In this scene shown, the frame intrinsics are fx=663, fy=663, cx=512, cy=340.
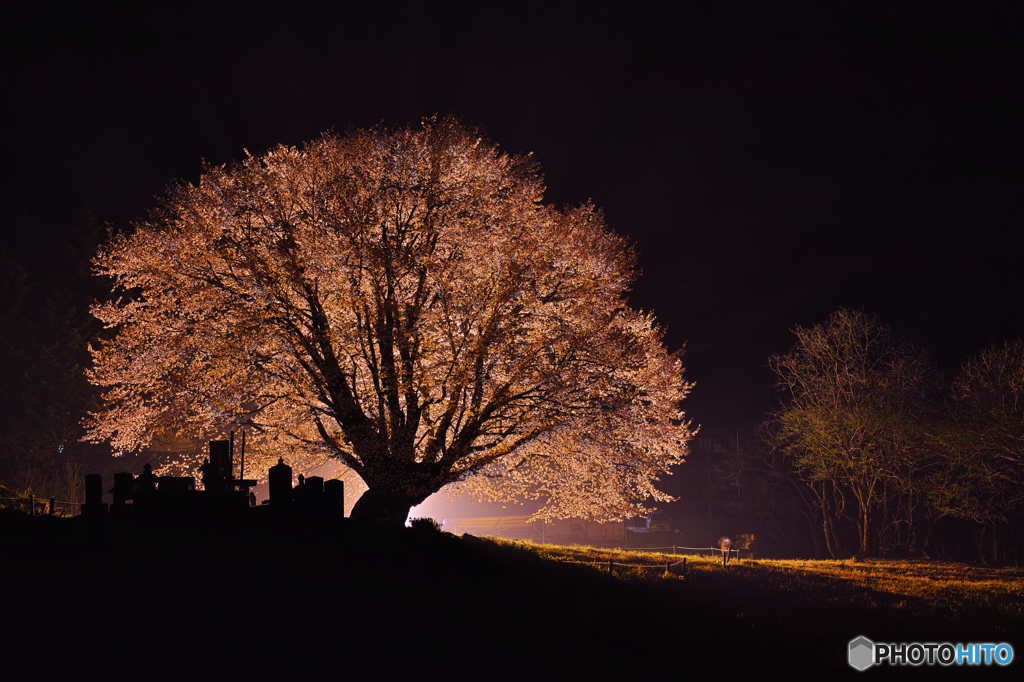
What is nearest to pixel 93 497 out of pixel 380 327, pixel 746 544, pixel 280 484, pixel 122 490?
pixel 122 490

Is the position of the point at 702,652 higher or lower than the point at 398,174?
lower

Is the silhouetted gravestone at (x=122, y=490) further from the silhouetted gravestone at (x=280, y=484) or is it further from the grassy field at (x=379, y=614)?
the silhouetted gravestone at (x=280, y=484)

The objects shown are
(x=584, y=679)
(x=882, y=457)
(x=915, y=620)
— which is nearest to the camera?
(x=584, y=679)

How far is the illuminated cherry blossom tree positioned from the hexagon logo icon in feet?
28.0

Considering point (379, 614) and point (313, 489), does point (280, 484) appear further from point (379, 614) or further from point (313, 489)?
point (379, 614)

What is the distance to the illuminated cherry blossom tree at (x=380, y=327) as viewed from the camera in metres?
18.0

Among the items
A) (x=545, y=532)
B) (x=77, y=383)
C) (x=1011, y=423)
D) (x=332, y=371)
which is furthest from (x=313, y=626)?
(x=545, y=532)

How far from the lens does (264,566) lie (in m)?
11.0

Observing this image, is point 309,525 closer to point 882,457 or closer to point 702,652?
point 702,652

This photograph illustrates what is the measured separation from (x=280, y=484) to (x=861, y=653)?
10.7m

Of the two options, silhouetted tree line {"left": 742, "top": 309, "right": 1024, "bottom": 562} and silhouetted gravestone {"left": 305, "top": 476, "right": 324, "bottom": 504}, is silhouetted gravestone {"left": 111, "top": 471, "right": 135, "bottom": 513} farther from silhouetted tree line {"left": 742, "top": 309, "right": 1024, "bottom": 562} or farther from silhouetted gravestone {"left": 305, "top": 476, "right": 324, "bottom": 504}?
silhouetted tree line {"left": 742, "top": 309, "right": 1024, "bottom": 562}

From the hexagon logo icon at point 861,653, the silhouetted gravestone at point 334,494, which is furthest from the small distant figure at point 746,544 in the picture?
the silhouetted gravestone at point 334,494

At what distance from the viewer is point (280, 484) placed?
1280cm

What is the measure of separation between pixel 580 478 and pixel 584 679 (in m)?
11.7
